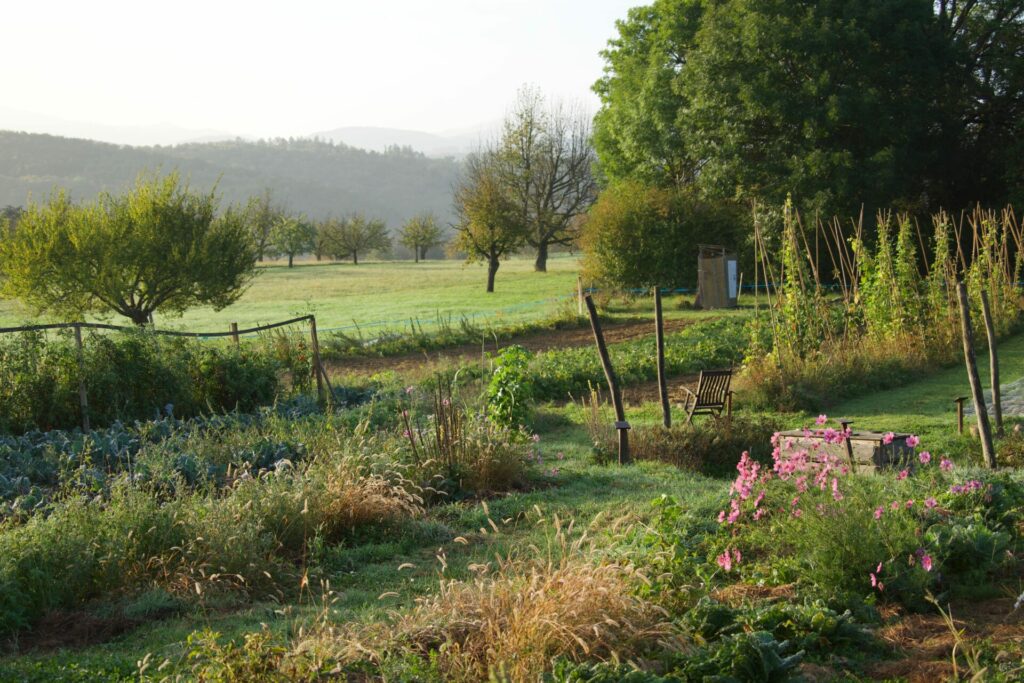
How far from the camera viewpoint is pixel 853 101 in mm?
23484

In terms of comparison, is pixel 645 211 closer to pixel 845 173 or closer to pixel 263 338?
pixel 845 173

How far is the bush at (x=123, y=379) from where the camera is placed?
958 centimetres

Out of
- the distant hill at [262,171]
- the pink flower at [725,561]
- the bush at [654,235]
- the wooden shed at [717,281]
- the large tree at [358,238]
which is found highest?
the distant hill at [262,171]

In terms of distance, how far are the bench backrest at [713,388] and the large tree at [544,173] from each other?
3410 centimetres

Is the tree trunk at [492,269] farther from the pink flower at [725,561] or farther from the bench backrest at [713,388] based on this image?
the pink flower at [725,561]

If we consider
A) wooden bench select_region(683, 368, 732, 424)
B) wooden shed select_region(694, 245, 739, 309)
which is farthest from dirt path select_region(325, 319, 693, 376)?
wooden bench select_region(683, 368, 732, 424)

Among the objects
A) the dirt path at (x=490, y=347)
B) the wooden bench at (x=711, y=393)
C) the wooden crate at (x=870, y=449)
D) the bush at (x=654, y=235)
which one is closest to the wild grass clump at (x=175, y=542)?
the wooden crate at (x=870, y=449)

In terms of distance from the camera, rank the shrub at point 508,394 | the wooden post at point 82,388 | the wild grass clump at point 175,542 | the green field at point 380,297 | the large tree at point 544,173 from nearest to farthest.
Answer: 1. the wild grass clump at point 175,542
2. the shrub at point 508,394
3. the wooden post at point 82,388
4. the green field at point 380,297
5. the large tree at point 544,173

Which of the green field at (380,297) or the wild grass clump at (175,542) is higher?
the green field at (380,297)

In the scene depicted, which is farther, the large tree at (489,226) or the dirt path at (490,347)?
the large tree at (489,226)

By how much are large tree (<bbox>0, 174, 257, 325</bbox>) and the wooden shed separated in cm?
1259

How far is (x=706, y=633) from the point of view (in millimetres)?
4074

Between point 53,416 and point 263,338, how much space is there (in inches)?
167

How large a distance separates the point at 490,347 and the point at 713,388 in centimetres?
938
